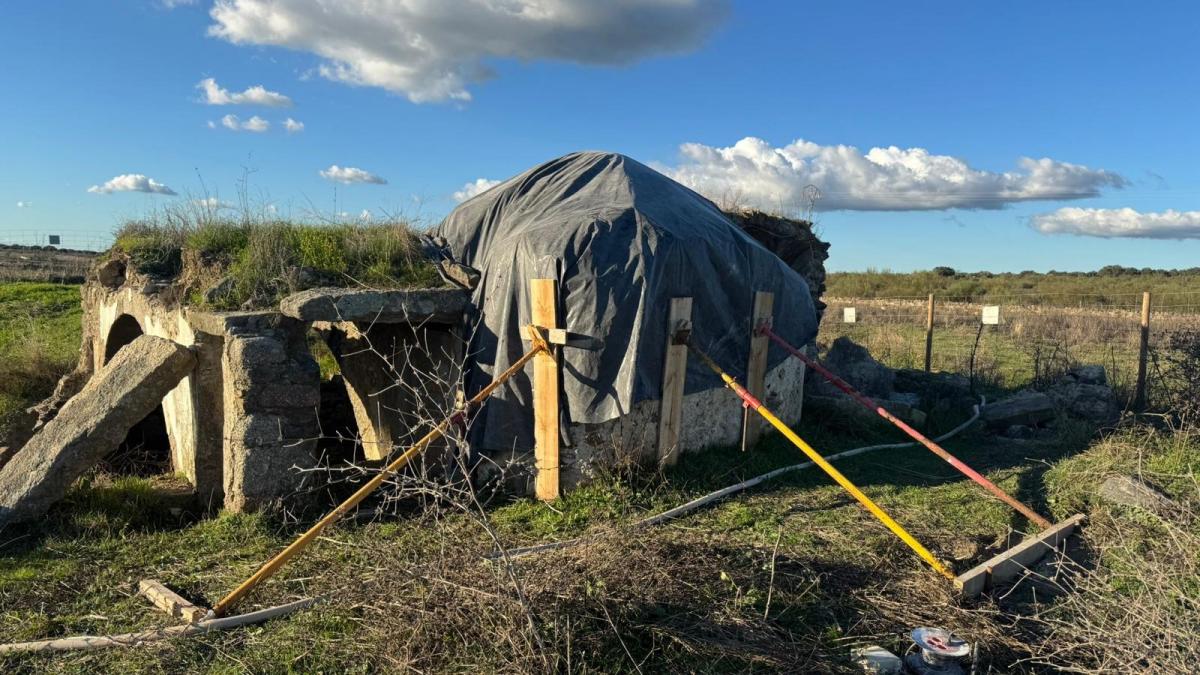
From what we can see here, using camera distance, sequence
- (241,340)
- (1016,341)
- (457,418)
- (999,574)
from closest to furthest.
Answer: (999,574), (457,418), (241,340), (1016,341)

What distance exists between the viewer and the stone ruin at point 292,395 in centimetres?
670

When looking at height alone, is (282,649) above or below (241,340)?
below

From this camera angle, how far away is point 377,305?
7.23 metres

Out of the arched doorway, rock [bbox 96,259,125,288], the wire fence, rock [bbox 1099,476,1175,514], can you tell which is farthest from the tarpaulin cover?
the wire fence

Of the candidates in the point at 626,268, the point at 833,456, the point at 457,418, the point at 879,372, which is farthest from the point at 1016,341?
the point at 457,418

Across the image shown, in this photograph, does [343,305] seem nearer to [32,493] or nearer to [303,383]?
[303,383]

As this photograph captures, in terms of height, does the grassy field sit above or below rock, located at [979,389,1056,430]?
above

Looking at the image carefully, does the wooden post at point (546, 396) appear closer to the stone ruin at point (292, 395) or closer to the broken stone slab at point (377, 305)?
the stone ruin at point (292, 395)

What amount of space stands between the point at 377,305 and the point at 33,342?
789cm

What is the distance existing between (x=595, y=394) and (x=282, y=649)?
3.17m

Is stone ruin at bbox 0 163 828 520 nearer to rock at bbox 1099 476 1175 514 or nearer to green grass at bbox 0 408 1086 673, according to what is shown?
green grass at bbox 0 408 1086 673

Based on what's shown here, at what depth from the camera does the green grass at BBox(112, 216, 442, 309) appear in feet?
25.0

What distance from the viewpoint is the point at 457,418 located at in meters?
6.10

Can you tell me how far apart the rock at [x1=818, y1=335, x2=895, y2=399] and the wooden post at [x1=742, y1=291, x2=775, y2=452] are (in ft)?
8.33
